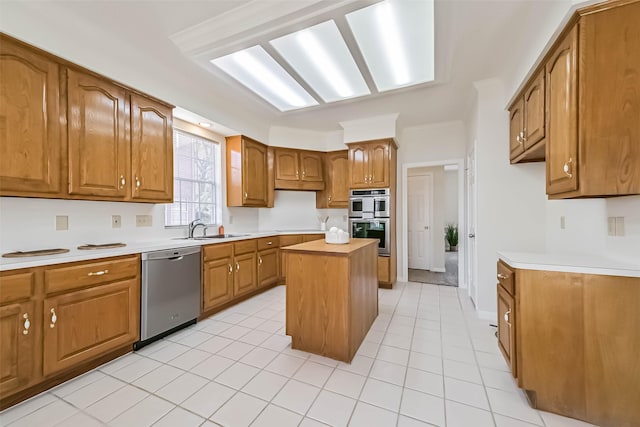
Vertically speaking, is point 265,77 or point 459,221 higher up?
point 265,77

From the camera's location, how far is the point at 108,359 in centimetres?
205

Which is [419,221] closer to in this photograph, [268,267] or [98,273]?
[268,267]

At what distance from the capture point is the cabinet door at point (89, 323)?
1.71m

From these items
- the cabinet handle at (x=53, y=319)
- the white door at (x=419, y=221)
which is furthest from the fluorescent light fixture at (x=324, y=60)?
the white door at (x=419, y=221)

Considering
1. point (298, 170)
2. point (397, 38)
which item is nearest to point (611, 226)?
point (397, 38)

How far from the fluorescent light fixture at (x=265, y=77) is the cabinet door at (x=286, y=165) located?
39.6 inches

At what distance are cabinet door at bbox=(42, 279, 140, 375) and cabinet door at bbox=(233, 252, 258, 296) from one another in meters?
1.23

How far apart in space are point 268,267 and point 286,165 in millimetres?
1875

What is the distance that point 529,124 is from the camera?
2.17m

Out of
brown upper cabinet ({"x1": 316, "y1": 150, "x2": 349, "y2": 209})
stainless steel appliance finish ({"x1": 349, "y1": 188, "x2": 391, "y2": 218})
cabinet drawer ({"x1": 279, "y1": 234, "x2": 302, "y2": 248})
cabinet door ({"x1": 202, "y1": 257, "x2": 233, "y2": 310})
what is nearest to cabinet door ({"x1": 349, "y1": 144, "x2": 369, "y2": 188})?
stainless steel appliance finish ({"x1": 349, "y1": 188, "x2": 391, "y2": 218})

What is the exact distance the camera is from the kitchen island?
6.79ft

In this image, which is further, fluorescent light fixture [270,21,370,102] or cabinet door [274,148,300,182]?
cabinet door [274,148,300,182]

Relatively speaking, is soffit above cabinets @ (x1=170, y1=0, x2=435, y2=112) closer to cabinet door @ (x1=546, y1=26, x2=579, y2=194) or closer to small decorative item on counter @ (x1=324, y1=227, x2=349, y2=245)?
cabinet door @ (x1=546, y1=26, x2=579, y2=194)

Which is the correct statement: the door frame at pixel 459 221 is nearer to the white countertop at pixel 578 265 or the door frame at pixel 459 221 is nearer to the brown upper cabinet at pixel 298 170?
the brown upper cabinet at pixel 298 170
